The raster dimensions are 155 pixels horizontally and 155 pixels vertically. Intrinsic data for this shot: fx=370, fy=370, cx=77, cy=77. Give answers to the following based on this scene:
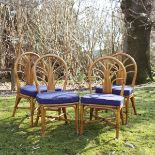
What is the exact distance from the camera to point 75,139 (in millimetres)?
4277

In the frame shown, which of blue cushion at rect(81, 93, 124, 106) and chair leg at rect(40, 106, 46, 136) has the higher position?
blue cushion at rect(81, 93, 124, 106)

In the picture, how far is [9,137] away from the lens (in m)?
4.45

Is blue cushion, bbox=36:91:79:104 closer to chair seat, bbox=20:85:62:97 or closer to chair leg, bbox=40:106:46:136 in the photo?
chair leg, bbox=40:106:46:136

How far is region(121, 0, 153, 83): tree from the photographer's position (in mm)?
9469

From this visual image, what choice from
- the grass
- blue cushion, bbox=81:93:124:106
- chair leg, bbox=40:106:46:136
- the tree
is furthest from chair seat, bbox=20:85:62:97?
the tree

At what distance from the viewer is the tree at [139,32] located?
31.1ft

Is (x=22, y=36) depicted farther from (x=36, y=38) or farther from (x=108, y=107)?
(x=108, y=107)

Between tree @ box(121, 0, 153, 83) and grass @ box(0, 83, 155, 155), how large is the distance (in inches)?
184

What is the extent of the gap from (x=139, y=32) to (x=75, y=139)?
19.7 ft

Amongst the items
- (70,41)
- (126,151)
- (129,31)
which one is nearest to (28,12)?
(70,41)

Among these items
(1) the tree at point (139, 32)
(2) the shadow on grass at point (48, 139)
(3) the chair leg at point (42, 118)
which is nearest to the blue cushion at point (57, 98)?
(3) the chair leg at point (42, 118)

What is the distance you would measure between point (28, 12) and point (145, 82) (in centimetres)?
359

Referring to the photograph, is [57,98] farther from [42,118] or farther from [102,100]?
[102,100]

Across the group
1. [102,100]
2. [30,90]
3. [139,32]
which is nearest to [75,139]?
[102,100]
